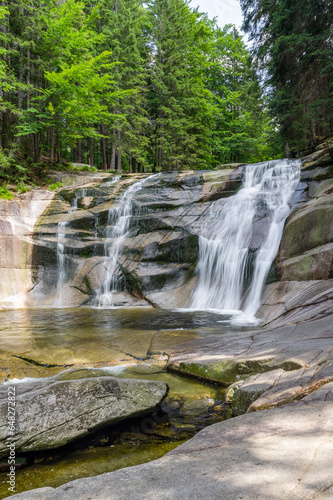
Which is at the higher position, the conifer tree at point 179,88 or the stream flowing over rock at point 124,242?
the conifer tree at point 179,88

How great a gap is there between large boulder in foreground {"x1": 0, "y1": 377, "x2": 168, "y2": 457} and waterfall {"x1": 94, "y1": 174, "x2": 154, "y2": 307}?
323 inches

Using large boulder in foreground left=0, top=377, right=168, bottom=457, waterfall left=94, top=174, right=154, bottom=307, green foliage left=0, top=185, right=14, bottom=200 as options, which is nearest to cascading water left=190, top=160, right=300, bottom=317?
waterfall left=94, top=174, right=154, bottom=307

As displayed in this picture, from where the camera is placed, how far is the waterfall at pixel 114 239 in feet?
39.7

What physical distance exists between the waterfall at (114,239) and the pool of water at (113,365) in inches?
63.2

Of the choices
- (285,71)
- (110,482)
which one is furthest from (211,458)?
(285,71)

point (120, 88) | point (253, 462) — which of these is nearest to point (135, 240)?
point (253, 462)

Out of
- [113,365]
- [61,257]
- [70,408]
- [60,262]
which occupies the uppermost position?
[61,257]

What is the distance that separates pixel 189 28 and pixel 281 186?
64.2 ft

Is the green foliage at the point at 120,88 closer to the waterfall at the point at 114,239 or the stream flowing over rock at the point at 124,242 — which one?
the stream flowing over rock at the point at 124,242

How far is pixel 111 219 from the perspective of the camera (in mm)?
13844

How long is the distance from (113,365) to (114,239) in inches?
335

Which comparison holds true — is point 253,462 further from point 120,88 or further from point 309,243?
point 120,88

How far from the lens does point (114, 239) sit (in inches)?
526

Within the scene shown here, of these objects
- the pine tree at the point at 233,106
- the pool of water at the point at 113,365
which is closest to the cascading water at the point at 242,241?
the pool of water at the point at 113,365
